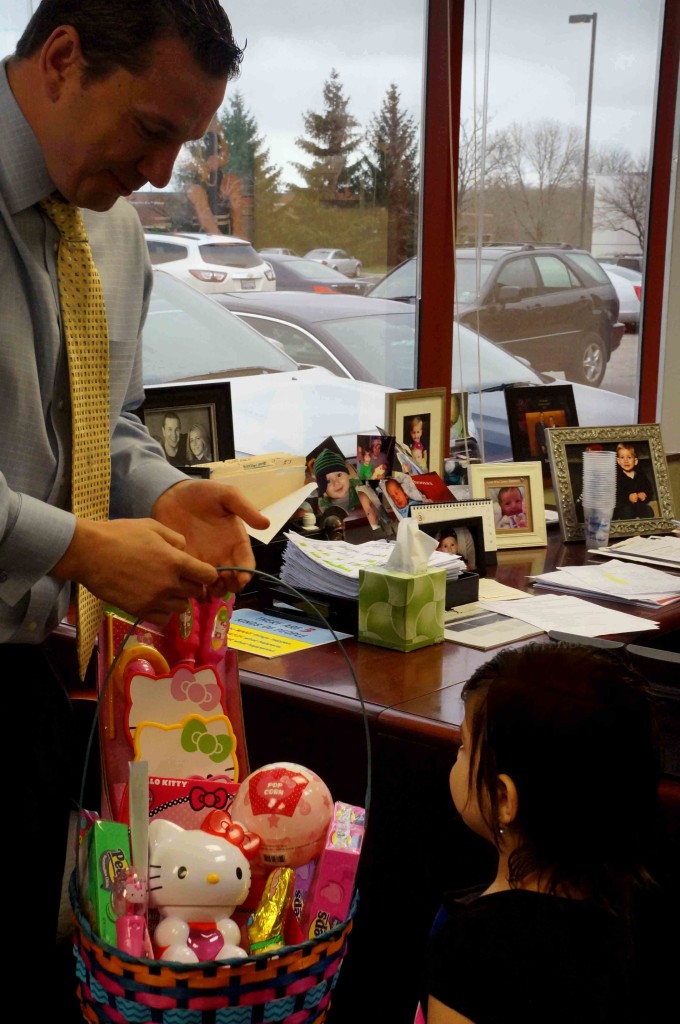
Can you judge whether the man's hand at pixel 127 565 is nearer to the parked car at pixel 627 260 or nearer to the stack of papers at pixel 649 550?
the stack of papers at pixel 649 550

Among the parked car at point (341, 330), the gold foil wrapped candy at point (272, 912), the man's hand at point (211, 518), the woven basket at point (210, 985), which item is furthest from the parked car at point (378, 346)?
the woven basket at point (210, 985)

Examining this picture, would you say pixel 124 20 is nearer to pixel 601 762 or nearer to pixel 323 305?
pixel 601 762

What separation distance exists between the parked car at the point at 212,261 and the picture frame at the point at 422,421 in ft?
1.46

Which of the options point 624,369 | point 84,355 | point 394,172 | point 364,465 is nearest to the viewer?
point 84,355

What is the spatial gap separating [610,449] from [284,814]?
1.79 metres

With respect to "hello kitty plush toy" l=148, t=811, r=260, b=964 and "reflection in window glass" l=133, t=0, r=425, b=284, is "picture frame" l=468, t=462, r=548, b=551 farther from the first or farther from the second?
"hello kitty plush toy" l=148, t=811, r=260, b=964

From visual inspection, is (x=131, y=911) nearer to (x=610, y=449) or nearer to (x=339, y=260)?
(x=610, y=449)

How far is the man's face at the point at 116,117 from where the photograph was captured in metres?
1.34

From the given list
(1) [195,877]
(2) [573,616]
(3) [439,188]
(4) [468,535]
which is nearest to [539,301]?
(3) [439,188]

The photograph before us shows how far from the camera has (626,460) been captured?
2855 millimetres

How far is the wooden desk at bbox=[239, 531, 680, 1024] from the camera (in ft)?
5.49

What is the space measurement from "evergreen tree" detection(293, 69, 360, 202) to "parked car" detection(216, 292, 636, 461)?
303 mm

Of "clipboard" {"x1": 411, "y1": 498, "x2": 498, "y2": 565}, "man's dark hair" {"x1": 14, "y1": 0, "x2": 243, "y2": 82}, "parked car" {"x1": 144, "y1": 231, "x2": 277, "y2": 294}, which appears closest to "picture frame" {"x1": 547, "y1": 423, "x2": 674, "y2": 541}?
"clipboard" {"x1": 411, "y1": 498, "x2": 498, "y2": 565}

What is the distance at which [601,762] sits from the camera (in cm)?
119
